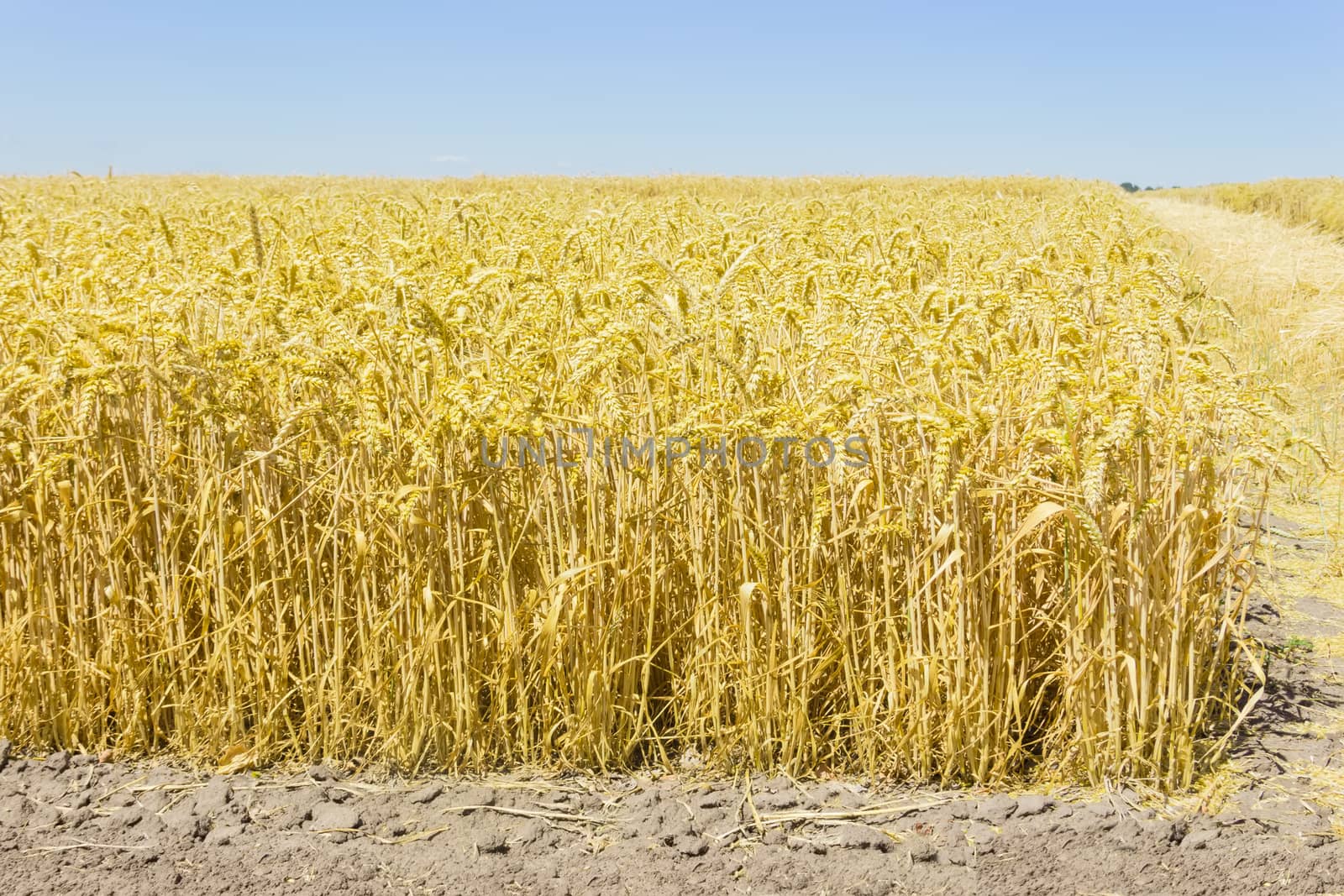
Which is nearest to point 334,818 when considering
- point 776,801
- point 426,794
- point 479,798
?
point 426,794

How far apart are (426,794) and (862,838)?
2.97ft

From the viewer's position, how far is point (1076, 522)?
2.01 meters

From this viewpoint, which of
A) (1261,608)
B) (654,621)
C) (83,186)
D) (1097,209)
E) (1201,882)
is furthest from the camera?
(83,186)

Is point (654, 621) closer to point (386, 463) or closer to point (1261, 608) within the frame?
point (386, 463)

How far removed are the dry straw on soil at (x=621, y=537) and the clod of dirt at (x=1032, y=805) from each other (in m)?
0.10

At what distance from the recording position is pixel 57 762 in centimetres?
246

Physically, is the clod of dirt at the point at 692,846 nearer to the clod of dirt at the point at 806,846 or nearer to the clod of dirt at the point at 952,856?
the clod of dirt at the point at 806,846

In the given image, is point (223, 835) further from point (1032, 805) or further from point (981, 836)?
point (1032, 805)

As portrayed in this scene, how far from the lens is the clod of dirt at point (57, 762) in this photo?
2453 millimetres

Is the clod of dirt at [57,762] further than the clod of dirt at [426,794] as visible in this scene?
Yes

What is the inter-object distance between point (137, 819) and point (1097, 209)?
8059 millimetres

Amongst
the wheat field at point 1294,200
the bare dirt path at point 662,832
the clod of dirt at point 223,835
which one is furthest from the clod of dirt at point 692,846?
the wheat field at point 1294,200

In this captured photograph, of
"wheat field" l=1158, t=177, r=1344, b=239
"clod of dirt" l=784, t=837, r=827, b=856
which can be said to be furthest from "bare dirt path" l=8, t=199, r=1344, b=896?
"wheat field" l=1158, t=177, r=1344, b=239

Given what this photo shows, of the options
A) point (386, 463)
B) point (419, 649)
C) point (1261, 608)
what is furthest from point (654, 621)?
point (1261, 608)
